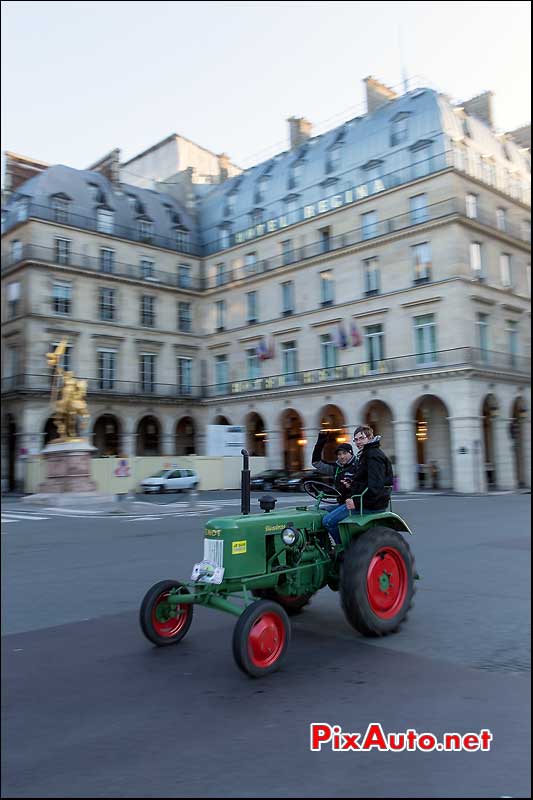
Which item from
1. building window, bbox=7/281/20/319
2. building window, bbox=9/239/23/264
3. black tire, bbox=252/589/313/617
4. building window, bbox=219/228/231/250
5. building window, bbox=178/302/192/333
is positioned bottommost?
black tire, bbox=252/589/313/617

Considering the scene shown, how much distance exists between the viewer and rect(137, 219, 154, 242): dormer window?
4449 millimetres

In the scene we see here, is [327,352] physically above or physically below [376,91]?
below

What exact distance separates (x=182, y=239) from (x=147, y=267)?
366 mm

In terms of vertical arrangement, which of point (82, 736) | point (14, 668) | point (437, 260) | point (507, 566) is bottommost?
point (507, 566)

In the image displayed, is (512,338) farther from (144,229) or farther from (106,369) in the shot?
(106,369)

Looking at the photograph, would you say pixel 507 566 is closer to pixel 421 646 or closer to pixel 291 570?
pixel 421 646

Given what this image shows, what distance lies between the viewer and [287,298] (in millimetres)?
5094

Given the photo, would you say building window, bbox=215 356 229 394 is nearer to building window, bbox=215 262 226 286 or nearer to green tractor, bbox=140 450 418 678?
building window, bbox=215 262 226 286

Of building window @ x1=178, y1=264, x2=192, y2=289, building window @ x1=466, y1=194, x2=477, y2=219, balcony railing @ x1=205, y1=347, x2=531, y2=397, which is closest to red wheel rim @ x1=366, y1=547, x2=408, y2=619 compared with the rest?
balcony railing @ x1=205, y1=347, x2=531, y2=397

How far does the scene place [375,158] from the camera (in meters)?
7.66

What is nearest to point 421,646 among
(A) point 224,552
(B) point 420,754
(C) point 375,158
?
(A) point 224,552

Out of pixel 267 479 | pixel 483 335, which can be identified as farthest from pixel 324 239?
pixel 267 479

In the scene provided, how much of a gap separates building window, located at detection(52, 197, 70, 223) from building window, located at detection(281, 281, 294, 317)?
1775 millimetres

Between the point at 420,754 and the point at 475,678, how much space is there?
120 centimetres
